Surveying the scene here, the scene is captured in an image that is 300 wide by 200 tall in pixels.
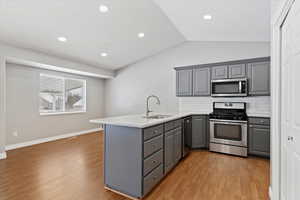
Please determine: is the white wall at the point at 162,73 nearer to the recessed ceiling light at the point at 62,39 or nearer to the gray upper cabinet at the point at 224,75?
the gray upper cabinet at the point at 224,75

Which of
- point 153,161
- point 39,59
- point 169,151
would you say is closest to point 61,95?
point 39,59

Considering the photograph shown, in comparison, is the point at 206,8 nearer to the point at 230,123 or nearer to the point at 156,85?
the point at 230,123

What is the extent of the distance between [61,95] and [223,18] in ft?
16.8

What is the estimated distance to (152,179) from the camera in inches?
86.4

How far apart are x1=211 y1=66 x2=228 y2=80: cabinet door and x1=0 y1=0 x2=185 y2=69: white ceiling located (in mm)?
1453

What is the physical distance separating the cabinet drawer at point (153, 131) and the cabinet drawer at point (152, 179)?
0.50 metres

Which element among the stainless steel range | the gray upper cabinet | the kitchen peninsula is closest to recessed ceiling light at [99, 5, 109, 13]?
the kitchen peninsula

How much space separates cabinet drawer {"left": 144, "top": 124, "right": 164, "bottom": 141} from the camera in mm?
2061

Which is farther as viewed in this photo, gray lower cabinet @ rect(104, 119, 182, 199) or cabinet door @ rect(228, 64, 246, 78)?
cabinet door @ rect(228, 64, 246, 78)

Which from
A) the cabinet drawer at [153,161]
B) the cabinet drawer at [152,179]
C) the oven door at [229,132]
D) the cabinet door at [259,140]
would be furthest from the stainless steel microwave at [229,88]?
the cabinet drawer at [152,179]

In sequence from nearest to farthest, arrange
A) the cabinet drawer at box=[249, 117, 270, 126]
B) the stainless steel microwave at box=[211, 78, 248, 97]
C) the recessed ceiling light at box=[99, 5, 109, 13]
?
the recessed ceiling light at box=[99, 5, 109, 13], the cabinet drawer at box=[249, 117, 270, 126], the stainless steel microwave at box=[211, 78, 248, 97]

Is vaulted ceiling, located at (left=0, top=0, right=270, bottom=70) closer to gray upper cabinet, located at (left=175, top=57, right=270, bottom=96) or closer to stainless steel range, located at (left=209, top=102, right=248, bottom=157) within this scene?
gray upper cabinet, located at (left=175, top=57, right=270, bottom=96)

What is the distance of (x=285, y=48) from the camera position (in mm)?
1682

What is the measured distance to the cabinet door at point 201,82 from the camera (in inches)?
162
